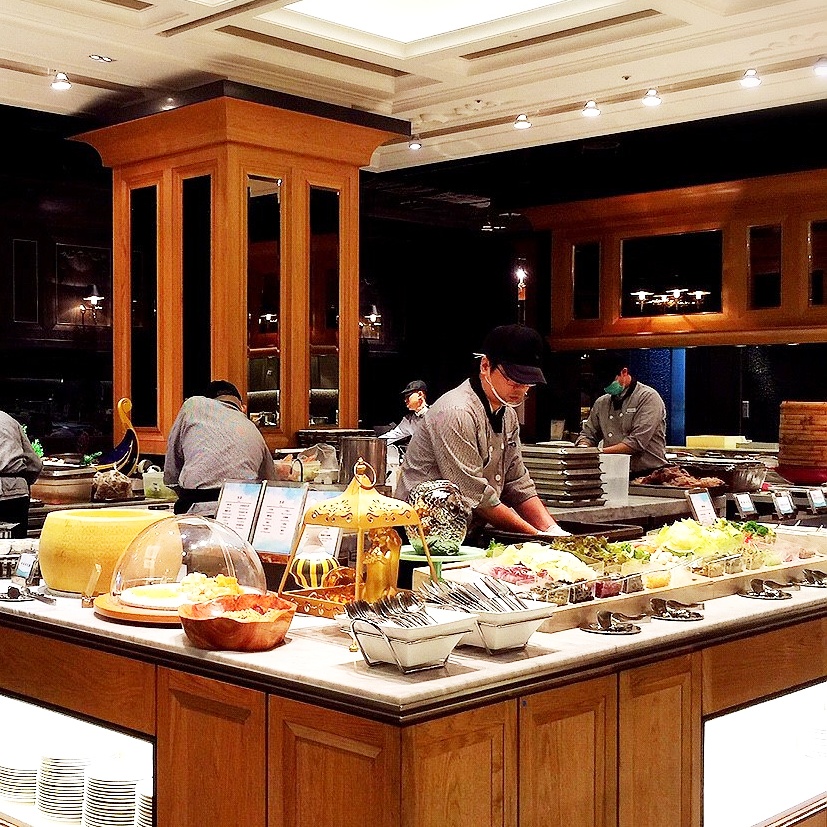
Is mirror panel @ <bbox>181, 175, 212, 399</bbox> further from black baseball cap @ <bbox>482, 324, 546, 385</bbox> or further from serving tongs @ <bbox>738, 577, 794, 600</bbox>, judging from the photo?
serving tongs @ <bbox>738, 577, 794, 600</bbox>

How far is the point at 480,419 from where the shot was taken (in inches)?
170

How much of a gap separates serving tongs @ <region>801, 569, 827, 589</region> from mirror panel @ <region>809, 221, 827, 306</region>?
545 centimetres

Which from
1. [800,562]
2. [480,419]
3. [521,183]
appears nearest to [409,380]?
[521,183]

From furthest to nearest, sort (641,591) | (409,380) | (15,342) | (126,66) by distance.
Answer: (409,380)
(15,342)
(126,66)
(641,591)

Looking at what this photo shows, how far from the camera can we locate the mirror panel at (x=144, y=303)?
22.9 ft

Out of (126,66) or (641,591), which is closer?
(641,591)

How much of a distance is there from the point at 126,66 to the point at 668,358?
17.0 feet

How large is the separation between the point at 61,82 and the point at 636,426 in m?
4.67

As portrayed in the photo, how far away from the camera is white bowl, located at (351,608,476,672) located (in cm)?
215

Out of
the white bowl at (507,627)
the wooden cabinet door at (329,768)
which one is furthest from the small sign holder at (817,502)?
the wooden cabinet door at (329,768)

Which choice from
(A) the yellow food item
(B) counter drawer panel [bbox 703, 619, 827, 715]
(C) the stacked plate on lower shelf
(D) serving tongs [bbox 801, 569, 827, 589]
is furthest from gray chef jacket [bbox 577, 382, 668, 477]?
(A) the yellow food item

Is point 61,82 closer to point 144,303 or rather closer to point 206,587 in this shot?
point 144,303

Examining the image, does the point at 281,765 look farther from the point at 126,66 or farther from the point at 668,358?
the point at 668,358

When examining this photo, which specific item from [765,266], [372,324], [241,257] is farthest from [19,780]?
[372,324]
